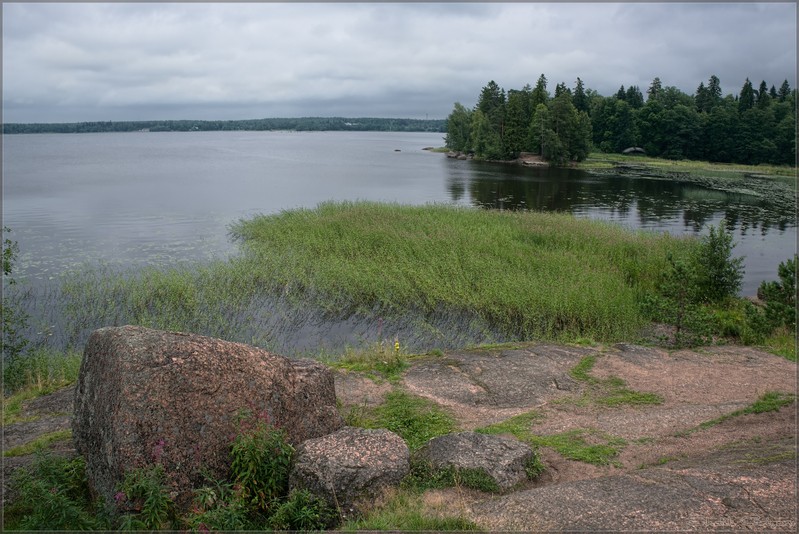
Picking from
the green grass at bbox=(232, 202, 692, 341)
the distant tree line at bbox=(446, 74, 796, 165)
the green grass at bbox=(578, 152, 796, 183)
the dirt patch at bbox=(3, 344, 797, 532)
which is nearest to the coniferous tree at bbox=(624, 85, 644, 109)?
the distant tree line at bbox=(446, 74, 796, 165)

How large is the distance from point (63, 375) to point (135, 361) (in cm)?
648

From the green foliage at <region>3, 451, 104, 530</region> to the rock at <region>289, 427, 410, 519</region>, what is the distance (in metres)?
1.97

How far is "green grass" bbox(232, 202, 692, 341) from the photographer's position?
16.1m

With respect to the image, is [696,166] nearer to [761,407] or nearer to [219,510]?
[761,407]

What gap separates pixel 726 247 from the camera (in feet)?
57.6

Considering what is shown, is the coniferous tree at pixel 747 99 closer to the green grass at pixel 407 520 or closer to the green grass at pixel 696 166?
the green grass at pixel 696 166

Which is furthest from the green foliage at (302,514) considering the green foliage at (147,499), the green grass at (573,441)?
the green grass at (573,441)

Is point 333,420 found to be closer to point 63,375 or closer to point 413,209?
point 63,375

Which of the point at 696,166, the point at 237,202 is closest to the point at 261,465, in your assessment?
the point at 237,202

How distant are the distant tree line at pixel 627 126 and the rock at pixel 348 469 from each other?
78255 millimetres

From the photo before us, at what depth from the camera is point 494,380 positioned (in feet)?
33.9

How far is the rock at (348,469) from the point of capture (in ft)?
19.6

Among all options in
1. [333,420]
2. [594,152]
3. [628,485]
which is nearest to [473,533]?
[628,485]

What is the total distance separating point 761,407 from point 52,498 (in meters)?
8.87
